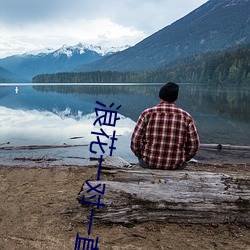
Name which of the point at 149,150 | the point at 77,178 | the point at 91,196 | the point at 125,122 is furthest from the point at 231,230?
the point at 125,122

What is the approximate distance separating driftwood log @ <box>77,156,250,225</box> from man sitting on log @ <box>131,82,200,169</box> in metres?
0.41

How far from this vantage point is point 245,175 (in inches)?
224

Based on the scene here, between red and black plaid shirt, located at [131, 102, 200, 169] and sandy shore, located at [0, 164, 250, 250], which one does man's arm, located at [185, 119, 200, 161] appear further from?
sandy shore, located at [0, 164, 250, 250]

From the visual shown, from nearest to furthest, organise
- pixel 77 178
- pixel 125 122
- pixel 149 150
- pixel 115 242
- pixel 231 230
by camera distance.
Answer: pixel 115 242 → pixel 231 230 → pixel 149 150 → pixel 77 178 → pixel 125 122

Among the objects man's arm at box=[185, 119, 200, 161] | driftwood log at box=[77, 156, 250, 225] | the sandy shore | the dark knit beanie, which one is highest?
the dark knit beanie

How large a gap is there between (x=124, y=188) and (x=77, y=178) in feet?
13.2

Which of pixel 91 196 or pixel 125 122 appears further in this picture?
pixel 125 122

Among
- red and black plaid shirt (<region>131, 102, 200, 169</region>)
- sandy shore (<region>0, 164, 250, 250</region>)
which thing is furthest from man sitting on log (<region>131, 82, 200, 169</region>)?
sandy shore (<region>0, 164, 250, 250</region>)

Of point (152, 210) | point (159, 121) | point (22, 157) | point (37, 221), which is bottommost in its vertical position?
point (22, 157)

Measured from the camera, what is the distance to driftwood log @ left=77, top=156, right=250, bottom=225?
5320 millimetres

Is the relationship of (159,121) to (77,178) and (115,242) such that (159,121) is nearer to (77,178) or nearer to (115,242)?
(115,242)

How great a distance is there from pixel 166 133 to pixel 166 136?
0.06 meters

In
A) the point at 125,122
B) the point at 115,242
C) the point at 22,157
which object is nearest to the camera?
the point at 115,242

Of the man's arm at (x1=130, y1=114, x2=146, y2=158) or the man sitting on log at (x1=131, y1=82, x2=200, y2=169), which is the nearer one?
the man sitting on log at (x1=131, y1=82, x2=200, y2=169)
